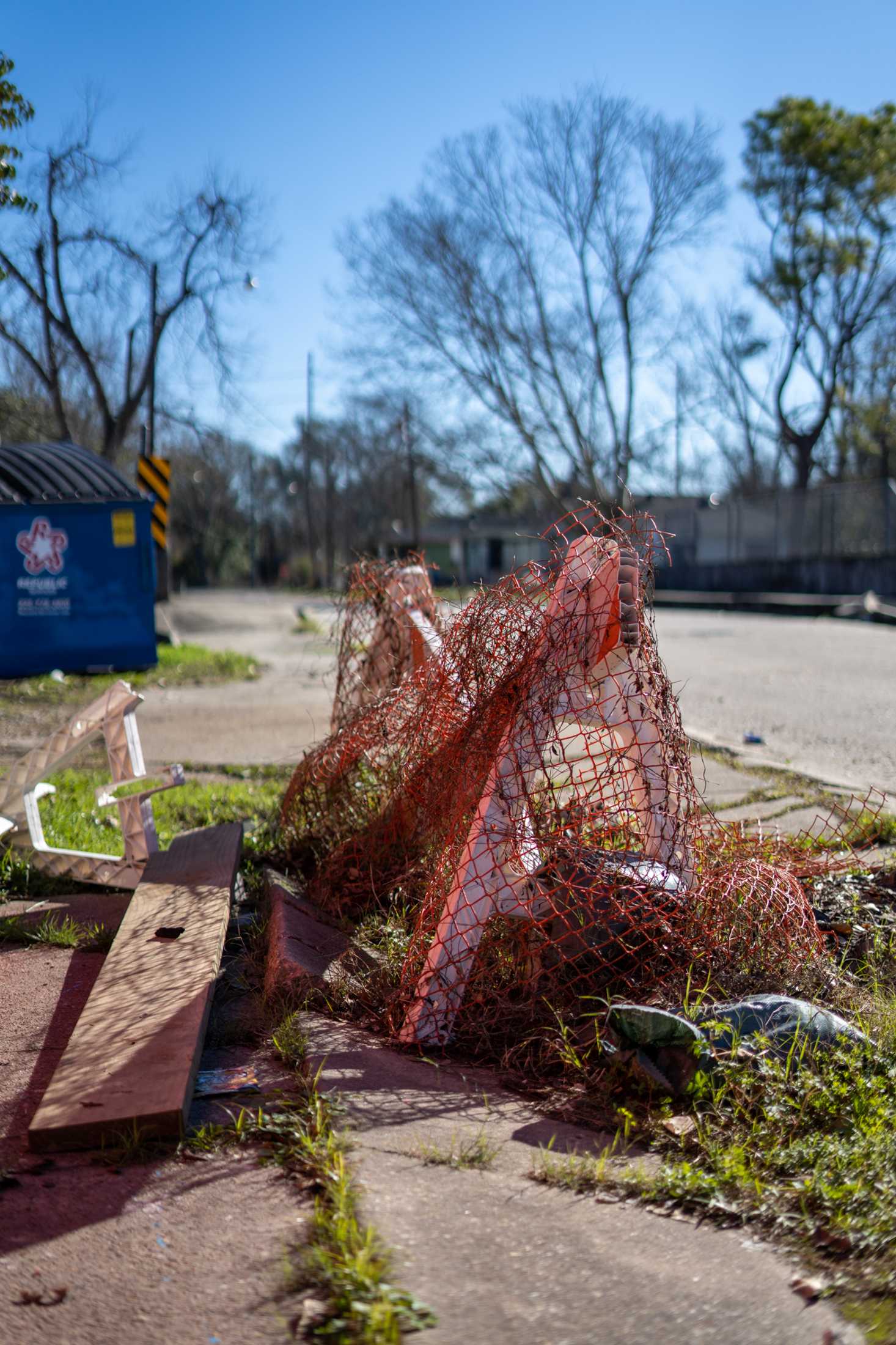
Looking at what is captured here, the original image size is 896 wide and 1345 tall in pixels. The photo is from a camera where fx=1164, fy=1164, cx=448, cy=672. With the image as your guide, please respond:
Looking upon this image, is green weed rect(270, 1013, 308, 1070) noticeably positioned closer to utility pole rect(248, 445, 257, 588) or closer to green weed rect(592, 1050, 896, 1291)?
green weed rect(592, 1050, 896, 1291)

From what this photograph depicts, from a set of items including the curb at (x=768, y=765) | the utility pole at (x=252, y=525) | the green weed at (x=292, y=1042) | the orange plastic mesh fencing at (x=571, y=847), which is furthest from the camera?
the utility pole at (x=252, y=525)

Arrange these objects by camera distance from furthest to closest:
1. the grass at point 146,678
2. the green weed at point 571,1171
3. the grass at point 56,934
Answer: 1. the grass at point 146,678
2. the grass at point 56,934
3. the green weed at point 571,1171

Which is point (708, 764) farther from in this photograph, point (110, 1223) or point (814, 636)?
point (814, 636)

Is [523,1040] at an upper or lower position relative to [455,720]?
lower

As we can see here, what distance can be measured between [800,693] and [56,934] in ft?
27.5

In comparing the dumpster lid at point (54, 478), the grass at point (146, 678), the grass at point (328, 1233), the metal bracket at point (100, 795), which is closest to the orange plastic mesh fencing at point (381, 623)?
the metal bracket at point (100, 795)

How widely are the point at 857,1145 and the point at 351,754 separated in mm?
2555

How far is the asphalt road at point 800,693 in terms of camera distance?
7.55m

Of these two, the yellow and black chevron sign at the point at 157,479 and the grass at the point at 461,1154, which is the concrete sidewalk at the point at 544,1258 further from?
the yellow and black chevron sign at the point at 157,479

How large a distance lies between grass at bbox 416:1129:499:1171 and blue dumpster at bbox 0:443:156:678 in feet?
36.4

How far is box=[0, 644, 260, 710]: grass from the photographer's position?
11.0 metres

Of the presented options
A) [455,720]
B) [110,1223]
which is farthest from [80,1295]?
[455,720]

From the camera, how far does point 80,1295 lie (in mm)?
2012

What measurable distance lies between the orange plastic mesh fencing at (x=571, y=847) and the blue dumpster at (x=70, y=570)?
9831 millimetres
